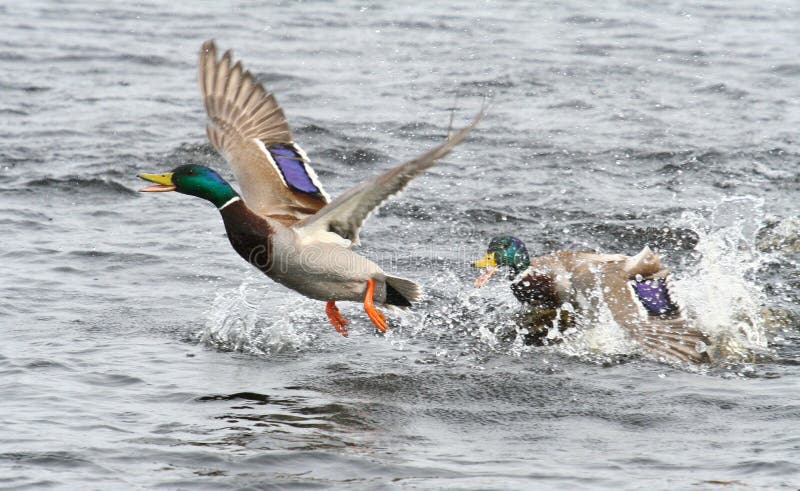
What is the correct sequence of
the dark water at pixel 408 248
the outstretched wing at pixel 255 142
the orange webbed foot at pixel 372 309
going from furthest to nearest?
the outstretched wing at pixel 255 142 < the orange webbed foot at pixel 372 309 < the dark water at pixel 408 248

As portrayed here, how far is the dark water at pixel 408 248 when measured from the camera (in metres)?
5.17

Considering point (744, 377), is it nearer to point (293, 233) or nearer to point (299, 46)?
point (293, 233)

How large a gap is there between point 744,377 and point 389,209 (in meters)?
3.78

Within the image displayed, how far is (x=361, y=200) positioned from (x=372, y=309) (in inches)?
25.6

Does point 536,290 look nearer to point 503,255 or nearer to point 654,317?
point 503,255

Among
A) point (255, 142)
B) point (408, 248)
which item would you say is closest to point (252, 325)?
point (255, 142)

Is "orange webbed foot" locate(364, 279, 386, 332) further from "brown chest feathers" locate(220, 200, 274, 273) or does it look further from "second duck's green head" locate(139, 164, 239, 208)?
"second duck's green head" locate(139, 164, 239, 208)

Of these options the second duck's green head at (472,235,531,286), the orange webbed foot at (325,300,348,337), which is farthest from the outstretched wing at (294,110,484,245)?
the second duck's green head at (472,235,531,286)

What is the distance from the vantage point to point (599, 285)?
7109 mm

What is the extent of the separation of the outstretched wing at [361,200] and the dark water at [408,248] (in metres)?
0.71

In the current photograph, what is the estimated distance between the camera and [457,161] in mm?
10516

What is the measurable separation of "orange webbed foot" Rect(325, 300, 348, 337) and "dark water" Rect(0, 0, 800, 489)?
114 mm

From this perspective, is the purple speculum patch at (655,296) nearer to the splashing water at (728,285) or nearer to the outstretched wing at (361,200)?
the splashing water at (728,285)

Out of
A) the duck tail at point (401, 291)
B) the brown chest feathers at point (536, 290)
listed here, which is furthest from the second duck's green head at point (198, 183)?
the brown chest feathers at point (536, 290)
